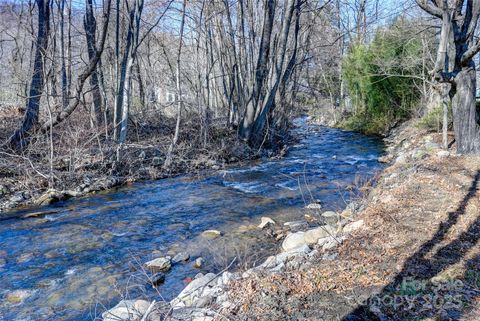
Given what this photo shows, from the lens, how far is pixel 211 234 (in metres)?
5.75

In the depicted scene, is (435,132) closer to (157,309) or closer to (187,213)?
(187,213)

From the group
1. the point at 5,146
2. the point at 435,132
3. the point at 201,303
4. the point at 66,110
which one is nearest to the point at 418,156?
the point at 435,132

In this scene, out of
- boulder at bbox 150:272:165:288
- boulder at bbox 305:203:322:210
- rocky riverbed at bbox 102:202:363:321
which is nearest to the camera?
rocky riverbed at bbox 102:202:363:321

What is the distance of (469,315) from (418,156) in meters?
7.21

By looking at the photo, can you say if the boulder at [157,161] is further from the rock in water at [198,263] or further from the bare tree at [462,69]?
the bare tree at [462,69]

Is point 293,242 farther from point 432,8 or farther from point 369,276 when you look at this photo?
point 432,8

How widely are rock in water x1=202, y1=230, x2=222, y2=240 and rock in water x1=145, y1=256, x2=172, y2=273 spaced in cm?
97

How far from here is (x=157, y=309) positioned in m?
2.79

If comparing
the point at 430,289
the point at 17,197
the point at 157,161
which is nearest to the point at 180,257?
the point at 430,289

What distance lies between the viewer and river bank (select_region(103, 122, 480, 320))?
2.82 m

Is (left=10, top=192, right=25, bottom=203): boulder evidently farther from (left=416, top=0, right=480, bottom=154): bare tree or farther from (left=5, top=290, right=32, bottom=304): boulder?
(left=416, top=0, right=480, bottom=154): bare tree

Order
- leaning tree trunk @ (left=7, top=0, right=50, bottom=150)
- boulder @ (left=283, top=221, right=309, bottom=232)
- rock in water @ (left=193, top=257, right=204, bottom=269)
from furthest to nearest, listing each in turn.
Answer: leaning tree trunk @ (left=7, top=0, right=50, bottom=150) < boulder @ (left=283, top=221, right=309, bottom=232) < rock in water @ (left=193, top=257, right=204, bottom=269)

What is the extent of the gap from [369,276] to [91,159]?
776 centimetres

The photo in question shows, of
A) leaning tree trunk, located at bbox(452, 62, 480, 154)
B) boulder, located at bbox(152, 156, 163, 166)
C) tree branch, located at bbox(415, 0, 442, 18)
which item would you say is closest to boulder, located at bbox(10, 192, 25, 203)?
boulder, located at bbox(152, 156, 163, 166)
